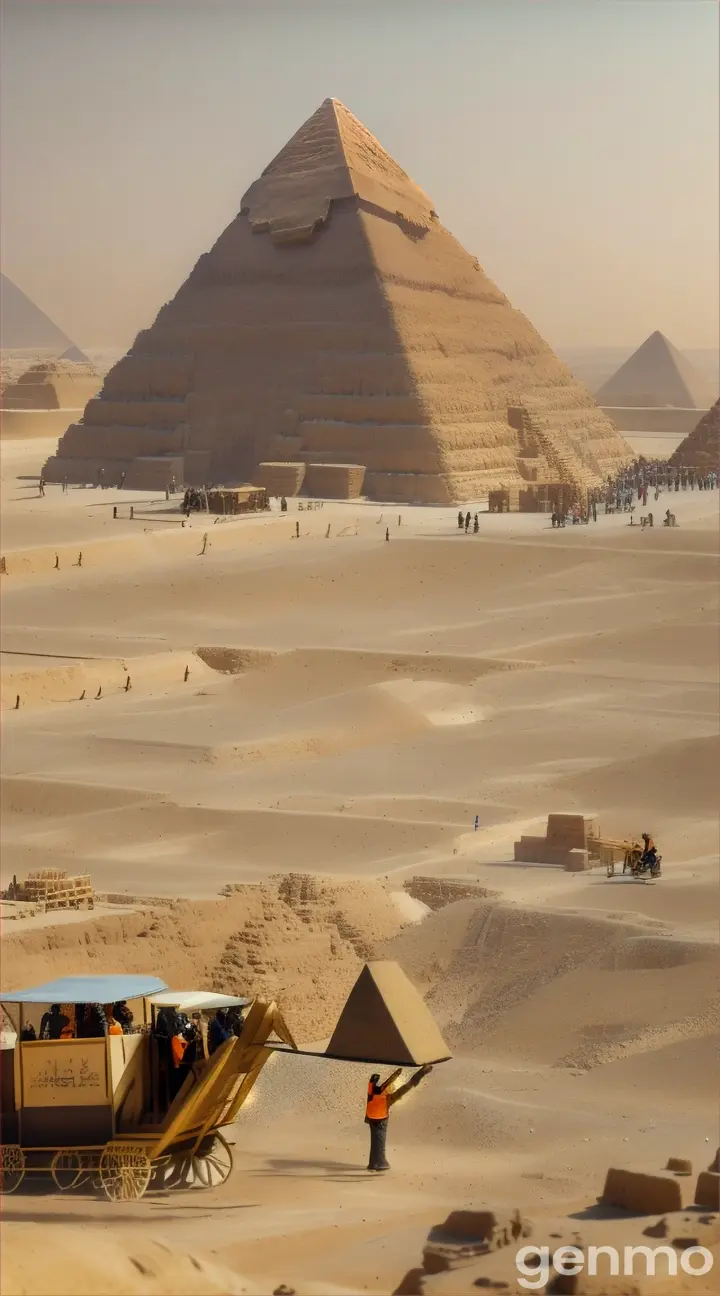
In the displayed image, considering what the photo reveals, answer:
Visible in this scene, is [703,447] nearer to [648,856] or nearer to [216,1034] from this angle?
[648,856]

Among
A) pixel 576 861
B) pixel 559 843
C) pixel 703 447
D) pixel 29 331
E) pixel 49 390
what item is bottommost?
pixel 576 861

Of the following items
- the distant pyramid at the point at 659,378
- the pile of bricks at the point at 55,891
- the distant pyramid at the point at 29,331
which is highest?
the distant pyramid at the point at 29,331

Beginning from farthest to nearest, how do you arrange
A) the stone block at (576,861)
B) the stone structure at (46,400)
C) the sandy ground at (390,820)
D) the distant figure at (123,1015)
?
1. the stone structure at (46,400)
2. the stone block at (576,861)
3. the sandy ground at (390,820)
4. the distant figure at (123,1015)

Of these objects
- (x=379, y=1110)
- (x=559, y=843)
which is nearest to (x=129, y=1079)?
(x=379, y=1110)

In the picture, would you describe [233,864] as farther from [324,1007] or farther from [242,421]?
[242,421]

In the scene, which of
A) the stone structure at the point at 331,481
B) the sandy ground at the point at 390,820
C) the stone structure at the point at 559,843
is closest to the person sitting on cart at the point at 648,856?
the sandy ground at the point at 390,820

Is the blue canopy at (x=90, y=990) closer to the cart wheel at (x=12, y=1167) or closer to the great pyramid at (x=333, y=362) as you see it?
the cart wheel at (x=12, y=1167)

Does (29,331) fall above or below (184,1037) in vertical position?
above
